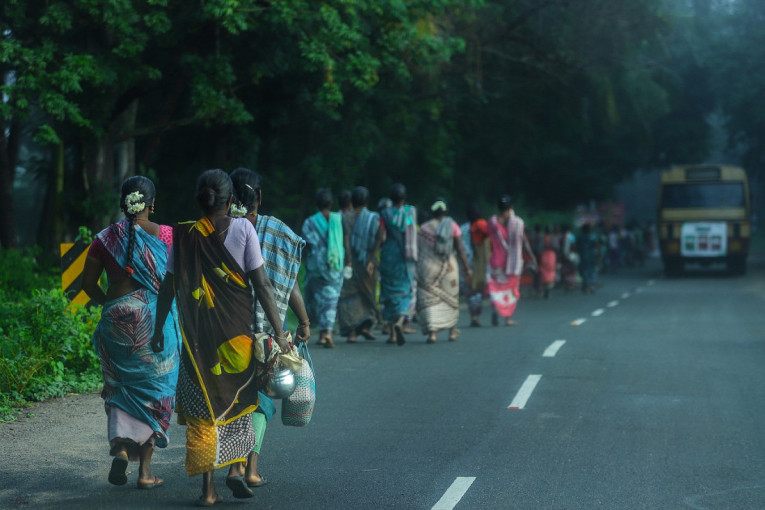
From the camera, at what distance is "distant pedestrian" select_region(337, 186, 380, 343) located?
13180 millimetres

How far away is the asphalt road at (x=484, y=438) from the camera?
568 cm

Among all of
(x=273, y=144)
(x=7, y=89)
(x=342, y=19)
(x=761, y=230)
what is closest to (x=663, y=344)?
(x=342, y=19)

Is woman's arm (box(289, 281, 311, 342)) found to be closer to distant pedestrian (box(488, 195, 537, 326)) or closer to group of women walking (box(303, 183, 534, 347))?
group of women walking (box(303, 183, 534, 347))

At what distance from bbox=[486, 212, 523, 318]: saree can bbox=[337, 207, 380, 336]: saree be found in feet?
9.27

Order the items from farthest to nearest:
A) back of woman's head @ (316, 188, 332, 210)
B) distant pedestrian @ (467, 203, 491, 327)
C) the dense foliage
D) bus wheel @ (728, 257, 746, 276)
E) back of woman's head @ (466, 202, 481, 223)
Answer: bus wheel @ (728, 257, 746, 276) < back of woman's head @ (466, 202, 481, 223) < distant pedestrian @ (467, 203, 491, 327) < the dense foliage < back of woman's head @ (316, 188, 332, 210)

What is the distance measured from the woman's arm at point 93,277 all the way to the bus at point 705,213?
99.6 ft

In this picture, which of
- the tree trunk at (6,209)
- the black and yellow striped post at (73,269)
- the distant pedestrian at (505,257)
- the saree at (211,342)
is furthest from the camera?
the tree trunk at (6,209)

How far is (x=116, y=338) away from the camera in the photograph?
5852 millimetres

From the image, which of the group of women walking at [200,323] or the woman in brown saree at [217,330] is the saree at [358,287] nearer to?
the group of women walking at [200,323]

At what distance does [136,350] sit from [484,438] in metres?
2.52

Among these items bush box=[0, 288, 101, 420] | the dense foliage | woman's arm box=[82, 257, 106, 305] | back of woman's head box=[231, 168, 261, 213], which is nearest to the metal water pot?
back of woman's head box=[231, 168, 261, 213]

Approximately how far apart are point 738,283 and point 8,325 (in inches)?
993

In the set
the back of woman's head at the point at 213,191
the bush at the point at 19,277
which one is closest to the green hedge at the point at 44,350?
the bush at the point at 19,277

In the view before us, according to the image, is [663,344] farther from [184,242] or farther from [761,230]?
[761,230]
